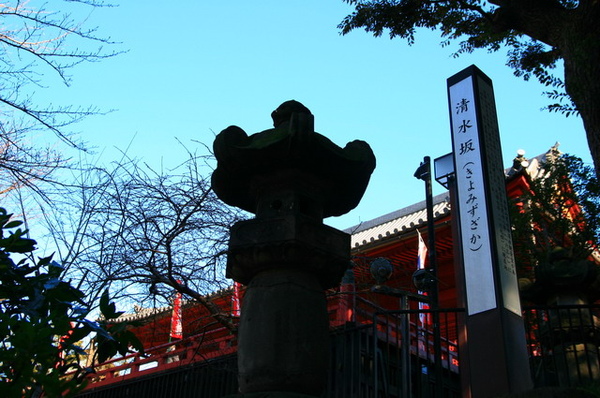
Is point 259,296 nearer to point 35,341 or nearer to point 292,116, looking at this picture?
point 292,116

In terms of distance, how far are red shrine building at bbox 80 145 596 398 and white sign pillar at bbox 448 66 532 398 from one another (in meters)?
0.35

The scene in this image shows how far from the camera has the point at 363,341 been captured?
8.20 meters

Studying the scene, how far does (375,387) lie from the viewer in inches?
232

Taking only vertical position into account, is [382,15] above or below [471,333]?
above

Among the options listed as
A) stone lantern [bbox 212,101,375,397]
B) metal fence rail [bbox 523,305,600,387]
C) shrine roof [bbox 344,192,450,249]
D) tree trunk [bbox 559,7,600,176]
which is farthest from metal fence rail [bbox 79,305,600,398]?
shrine roof [bbox 344,192,450,249]

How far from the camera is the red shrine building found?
6.27 m

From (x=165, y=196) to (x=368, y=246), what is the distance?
21.6 ft

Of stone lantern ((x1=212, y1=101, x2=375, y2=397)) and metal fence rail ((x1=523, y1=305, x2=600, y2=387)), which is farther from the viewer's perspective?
metal fence rail ((x1=523, y1=305, x2=600, y2=387))

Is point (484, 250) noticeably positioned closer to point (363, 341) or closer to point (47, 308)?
point (363, 341)

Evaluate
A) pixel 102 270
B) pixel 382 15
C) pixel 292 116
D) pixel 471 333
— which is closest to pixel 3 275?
pixel 292 116

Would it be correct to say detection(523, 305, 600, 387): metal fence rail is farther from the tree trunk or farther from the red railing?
the red railing

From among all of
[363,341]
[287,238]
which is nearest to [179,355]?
[363,341]

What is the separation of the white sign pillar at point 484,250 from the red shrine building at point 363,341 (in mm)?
354

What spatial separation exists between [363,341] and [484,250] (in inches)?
127
